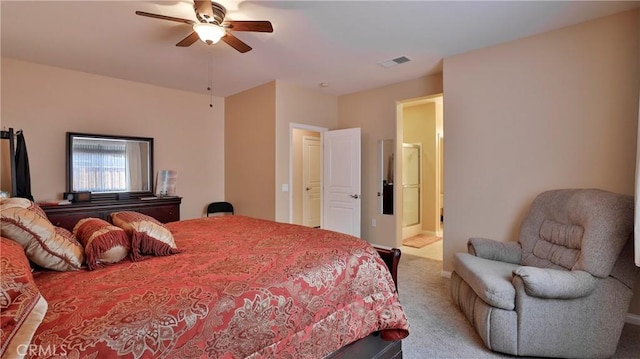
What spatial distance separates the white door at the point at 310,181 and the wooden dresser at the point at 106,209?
110 inches

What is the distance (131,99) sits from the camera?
452 cm

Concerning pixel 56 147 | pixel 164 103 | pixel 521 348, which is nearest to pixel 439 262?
pixel 521 348

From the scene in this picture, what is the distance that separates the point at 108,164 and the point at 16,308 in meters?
4.09

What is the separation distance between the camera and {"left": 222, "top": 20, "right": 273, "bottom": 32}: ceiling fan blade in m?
2.35

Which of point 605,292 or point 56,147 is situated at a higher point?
point 56,147

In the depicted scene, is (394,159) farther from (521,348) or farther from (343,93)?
(521,348)

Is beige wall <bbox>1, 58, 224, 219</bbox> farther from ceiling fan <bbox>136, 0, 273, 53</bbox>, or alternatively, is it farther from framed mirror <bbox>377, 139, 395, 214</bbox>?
framed mirror <bbox>377, 139, 395, 214</bbox>

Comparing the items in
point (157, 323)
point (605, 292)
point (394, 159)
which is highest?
point (394, 159)

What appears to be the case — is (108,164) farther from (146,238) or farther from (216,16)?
(146,238)

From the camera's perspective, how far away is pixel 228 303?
3.86 ft

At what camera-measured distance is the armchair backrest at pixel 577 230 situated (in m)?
2.07

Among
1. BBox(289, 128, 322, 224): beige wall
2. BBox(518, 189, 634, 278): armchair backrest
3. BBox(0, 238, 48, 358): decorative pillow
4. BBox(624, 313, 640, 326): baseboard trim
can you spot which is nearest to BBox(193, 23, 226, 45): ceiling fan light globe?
BBox(0, 238, 48, 358): decorative pillow

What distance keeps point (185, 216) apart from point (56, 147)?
1.95 metres

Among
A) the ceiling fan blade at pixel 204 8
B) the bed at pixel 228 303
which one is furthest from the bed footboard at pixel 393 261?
the ceiling fan blade at pixel 204 8
